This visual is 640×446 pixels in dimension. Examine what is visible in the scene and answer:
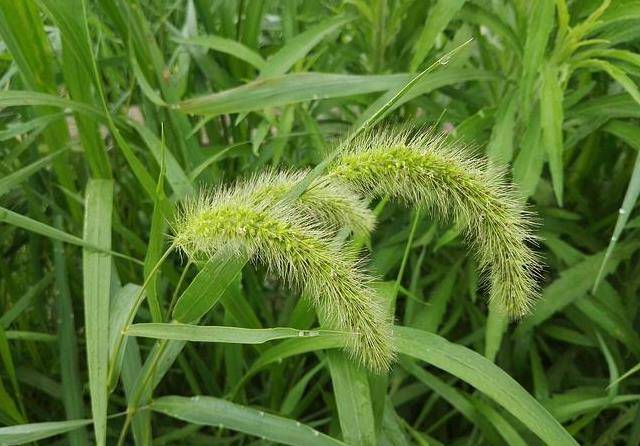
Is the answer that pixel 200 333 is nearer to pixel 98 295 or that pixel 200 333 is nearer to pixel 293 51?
pixel 98 295

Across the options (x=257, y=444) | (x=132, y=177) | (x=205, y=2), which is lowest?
(x=257, y=444)

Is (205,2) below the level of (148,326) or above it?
above

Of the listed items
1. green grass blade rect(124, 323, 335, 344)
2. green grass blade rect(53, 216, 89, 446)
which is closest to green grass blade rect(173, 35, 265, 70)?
green grass blade rect(53, 216, 89, 446)

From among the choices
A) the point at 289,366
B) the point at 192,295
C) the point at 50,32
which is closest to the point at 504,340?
the point at 289,366

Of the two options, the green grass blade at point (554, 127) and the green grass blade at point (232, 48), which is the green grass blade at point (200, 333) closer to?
the green grass blade at point (554, 127)

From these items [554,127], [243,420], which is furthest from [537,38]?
[243,420]

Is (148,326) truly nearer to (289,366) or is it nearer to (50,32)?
(289,366)

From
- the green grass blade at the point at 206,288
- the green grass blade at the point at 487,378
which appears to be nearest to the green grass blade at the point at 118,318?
the green grass blade at the point at 206,288
